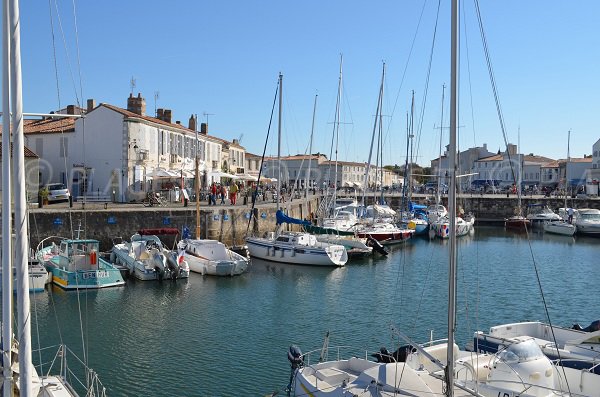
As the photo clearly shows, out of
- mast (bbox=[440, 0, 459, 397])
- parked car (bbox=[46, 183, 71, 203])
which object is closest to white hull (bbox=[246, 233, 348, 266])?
parked car (bbox=[46, 183, 71, 203])

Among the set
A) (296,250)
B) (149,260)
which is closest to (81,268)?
(149,260)

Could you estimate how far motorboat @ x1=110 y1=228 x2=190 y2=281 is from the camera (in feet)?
95.1


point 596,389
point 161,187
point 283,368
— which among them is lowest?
point 283,368

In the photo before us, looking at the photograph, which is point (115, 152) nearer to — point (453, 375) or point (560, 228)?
point (453, 375)

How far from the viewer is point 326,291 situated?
2867 centimetres

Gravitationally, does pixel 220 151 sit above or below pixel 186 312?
above

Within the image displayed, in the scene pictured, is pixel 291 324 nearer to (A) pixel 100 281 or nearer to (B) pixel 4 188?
(A) pixel 100 281

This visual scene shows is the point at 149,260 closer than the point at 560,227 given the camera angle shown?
Yes

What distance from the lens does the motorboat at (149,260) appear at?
2898cm

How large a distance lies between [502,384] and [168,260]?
806 inches

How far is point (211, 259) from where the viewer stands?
104ft

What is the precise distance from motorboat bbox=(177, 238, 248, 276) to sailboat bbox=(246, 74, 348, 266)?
4154mm

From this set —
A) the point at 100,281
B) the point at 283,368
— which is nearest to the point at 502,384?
the point at 283,368

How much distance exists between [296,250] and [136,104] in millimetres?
21007
